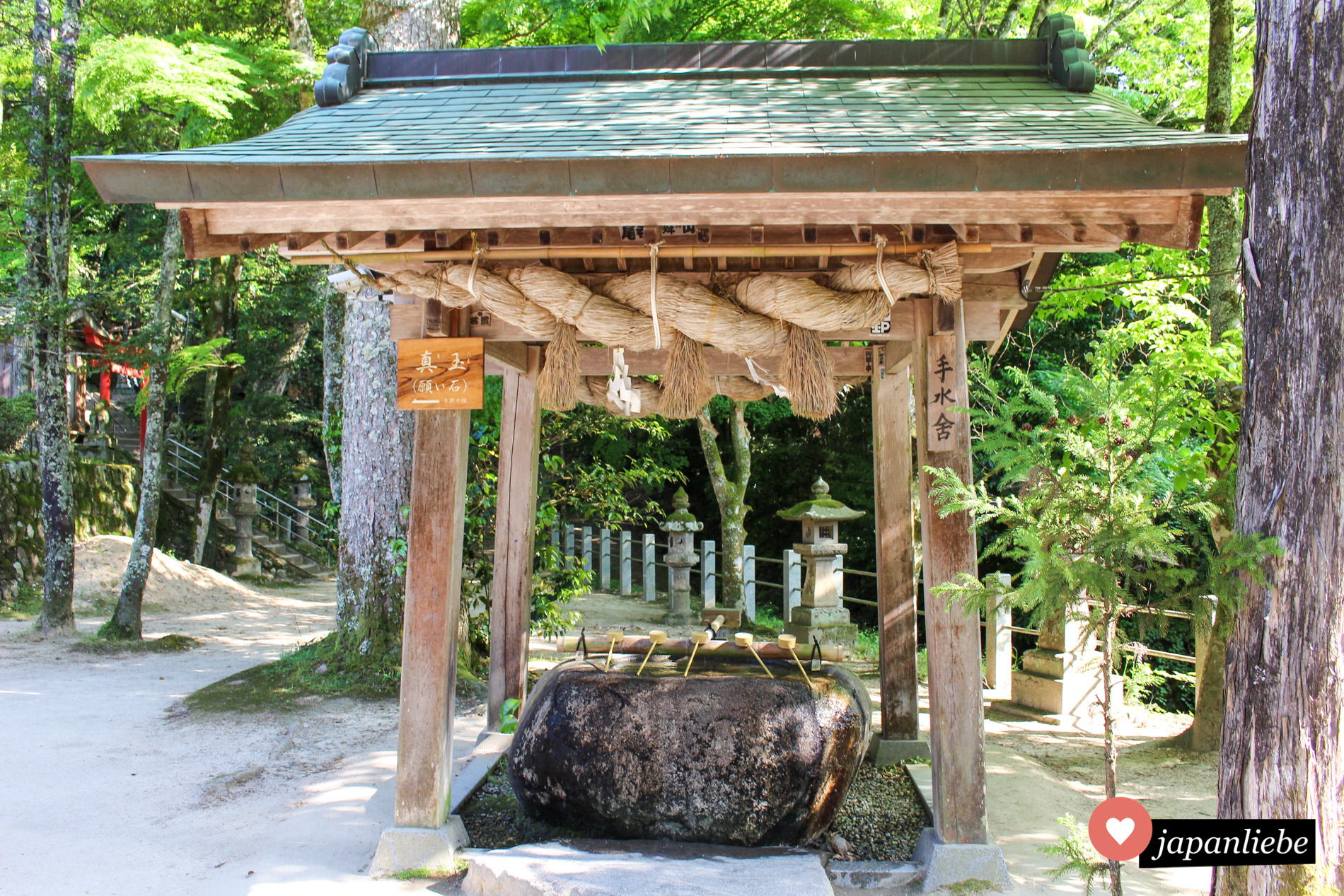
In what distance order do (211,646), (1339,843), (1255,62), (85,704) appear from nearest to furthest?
(1339,843) → (1255,62) → (85,704) → (211,646)

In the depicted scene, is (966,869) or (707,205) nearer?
(707,205)

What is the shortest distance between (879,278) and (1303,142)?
1.38 meters

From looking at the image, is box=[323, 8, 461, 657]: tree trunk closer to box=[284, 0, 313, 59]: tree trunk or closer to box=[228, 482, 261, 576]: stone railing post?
box=[284, 0, 313, 59]: tree trunk

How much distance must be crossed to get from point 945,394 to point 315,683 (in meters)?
5.11

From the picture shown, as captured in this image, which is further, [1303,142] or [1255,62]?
[1255,62]

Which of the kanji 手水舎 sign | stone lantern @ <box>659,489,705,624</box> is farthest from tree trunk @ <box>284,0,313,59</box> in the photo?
the kanji 手水舎 sign

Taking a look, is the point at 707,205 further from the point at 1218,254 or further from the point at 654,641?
the point at 1218,254

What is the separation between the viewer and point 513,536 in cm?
495

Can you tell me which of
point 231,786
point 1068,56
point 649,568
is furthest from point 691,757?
point 649,568

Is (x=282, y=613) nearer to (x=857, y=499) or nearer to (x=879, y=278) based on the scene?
(x=857, y=499)

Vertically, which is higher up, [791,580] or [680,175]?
[680,175]

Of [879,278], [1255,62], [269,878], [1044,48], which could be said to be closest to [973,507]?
[879,278]

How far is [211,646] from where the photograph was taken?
8.38m

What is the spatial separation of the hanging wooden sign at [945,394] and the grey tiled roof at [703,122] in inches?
33.6
